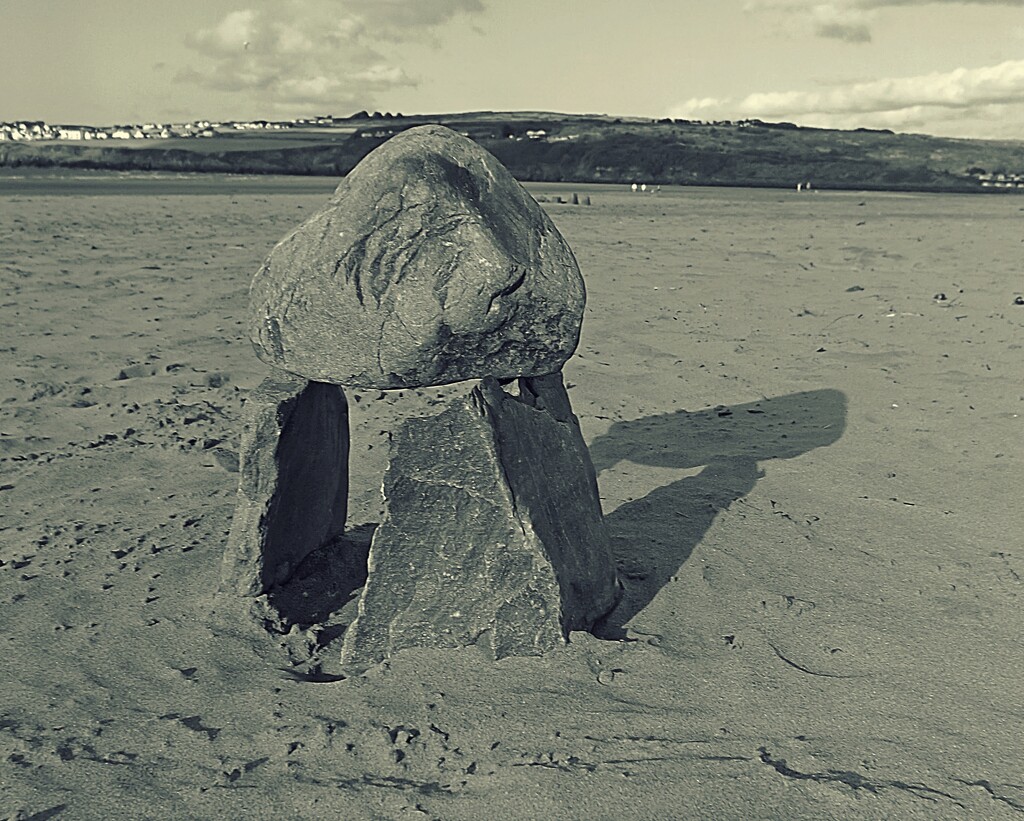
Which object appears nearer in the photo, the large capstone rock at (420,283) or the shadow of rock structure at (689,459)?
the large capstone rock at (420,283)

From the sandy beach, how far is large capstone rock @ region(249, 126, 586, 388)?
0.30m


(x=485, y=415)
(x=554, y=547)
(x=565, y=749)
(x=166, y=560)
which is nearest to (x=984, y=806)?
(x=565, y=749)

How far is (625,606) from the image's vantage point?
4207 mm

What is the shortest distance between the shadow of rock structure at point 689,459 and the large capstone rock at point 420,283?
1.29 metres

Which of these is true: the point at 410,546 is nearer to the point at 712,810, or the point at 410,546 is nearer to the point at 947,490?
the point at 712,810

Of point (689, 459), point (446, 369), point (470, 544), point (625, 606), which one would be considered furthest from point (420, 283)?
point (689, 459)

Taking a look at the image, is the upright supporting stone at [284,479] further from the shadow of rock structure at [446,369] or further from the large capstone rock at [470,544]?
the large capstone rock at [470,544]

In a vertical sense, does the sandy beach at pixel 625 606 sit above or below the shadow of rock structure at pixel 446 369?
below

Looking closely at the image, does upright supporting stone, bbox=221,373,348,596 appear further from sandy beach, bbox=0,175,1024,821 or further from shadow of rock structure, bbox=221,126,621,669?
sandy beach, bbox=0,175,1024,821

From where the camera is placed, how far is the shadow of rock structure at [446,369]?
3502 mm

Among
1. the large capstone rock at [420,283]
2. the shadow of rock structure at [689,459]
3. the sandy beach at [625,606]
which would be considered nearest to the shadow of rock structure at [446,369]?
the large capstone rock at [420,283]

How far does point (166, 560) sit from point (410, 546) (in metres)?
1.62

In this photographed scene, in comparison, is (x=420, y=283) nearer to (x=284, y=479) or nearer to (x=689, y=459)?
(x=284, y=479)

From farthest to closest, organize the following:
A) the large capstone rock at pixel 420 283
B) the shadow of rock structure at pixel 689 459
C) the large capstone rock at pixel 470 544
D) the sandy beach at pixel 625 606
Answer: the shadow of rock structure at pixel 689 459 → the large capstone rock at pixel 470 544 → the large capstone rock at pixel 420 283 → the sandy beach at pixel 625 606
